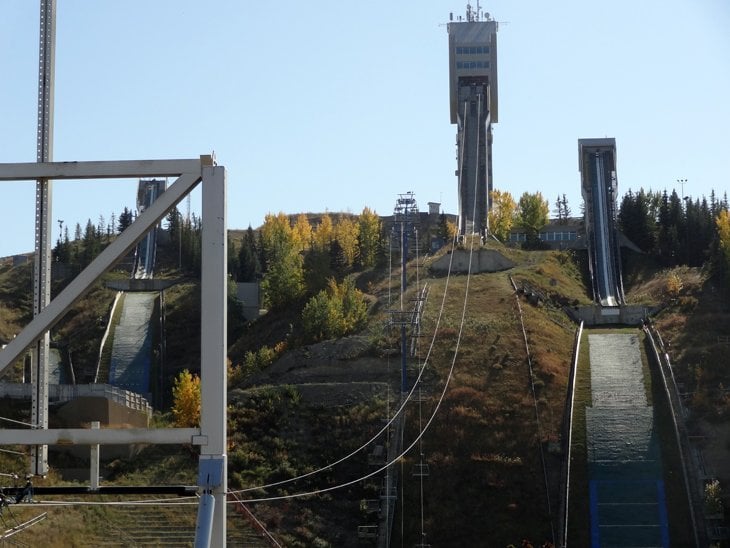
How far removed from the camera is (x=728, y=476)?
3834 cm

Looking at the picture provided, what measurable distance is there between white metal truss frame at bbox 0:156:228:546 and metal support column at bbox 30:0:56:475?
27 centimetres

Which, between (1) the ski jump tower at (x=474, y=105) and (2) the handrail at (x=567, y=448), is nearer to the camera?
(2) the handrail at (x=567, y=448)

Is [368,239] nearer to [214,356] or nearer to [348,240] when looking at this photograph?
[348,240]

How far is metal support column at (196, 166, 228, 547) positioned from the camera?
359 inches

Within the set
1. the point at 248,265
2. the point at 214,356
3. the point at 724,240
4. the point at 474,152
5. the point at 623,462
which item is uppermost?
the point at 474,152

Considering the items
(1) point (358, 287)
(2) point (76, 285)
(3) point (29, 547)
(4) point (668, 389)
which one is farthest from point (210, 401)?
(1) point (358, 287)

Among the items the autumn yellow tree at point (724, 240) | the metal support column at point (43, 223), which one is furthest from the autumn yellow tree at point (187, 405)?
the metal support column at point (43, 223)

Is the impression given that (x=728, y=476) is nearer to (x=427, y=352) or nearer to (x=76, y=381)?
(x=427, y=352)

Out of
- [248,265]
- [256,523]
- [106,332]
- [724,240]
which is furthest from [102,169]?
[248,265]

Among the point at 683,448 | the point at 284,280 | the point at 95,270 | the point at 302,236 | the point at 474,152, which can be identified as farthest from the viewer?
the point at 302,236

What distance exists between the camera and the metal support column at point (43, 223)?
9703 millimetres

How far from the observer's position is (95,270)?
31.0 feet

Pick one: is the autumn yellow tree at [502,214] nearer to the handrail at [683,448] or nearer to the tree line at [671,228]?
the tree line at [671,228]

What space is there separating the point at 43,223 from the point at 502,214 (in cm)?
7330
